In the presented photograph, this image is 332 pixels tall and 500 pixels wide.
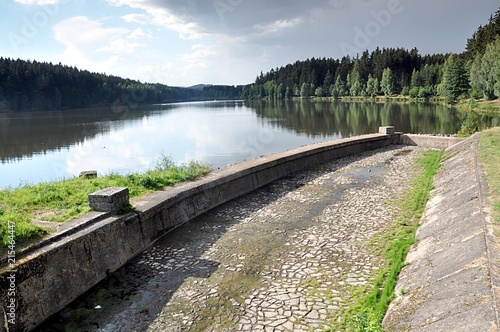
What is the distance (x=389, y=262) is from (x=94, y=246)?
5994mm

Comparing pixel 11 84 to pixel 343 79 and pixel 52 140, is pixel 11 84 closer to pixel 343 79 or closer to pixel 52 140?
pixel 52 140

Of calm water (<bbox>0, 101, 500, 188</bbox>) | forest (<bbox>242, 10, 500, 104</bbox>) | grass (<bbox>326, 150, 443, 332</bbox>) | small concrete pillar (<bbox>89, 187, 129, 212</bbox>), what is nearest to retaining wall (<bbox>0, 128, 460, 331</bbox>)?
small concrete pillar (<bbox>89, 187, 129, 212</bbox>)

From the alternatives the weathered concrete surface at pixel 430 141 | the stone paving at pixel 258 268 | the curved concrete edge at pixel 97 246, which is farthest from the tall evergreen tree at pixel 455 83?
the curved concrete edge at pixel 97 246

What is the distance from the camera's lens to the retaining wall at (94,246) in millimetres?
5820

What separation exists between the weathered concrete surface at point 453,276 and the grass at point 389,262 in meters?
0.18

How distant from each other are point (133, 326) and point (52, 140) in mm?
41722

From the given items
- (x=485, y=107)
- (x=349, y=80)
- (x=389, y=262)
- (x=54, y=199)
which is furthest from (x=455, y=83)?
(x=54, y=199)

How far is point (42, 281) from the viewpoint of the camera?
610cm

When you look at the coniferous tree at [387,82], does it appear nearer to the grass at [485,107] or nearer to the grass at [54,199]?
the grass at [485,107]

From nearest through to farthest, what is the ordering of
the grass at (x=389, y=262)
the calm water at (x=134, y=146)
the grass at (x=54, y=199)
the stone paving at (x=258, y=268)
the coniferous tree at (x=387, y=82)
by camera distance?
the grass at (x=389, y=262) → the stone paving at (x=258, y=268) → the grass at (x=54, y=199) → the calm water at (x=134, y=146) → the coniferous tree at (x=387, y=82)

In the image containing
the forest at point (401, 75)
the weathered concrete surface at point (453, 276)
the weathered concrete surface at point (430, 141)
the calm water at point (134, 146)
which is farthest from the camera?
the forest at point (401, 75)

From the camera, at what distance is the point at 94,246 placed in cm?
734

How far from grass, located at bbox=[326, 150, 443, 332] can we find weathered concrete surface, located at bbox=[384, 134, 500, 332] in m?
0.18

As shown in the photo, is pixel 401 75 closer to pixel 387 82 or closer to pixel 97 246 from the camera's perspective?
pixel 387 82
